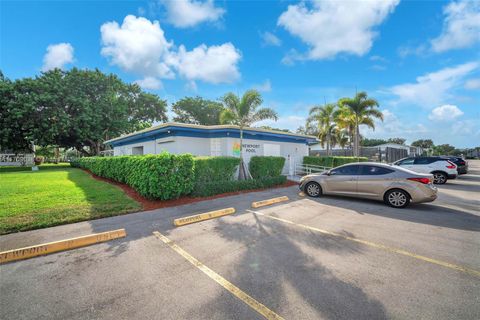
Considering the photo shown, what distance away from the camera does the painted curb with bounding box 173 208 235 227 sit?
541 cm

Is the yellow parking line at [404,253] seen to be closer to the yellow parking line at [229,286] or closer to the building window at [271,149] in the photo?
the yellow parking line at [229,286]

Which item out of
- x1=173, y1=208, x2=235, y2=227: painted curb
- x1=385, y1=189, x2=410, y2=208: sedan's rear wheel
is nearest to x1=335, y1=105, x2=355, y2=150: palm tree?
x1=385, y1=189, x2=410, y2=208: sedan's rear wheel

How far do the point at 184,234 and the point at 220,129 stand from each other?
876 centimetres

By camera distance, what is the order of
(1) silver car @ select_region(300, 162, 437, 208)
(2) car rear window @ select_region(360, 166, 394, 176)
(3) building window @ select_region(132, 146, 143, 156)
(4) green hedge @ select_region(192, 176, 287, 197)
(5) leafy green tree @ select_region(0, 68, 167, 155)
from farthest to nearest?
(5) leafy green tree @ select_region(0, 68, 167, 155) < (3) building window @ select_region(132, 146, 143, 156) < (4) green hedge @ select_region(192, 176, 287, 197) < (2) car rear window @ select_region(360, 166, 394, 176) < (1) silver car @ select_region(300, 162, 437, 208)

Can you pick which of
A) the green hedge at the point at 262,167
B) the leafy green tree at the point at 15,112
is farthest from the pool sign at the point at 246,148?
the leafy green tree at the point at 15,112

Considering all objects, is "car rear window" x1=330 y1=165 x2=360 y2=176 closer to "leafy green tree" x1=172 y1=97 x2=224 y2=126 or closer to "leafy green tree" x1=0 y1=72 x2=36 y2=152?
"leafy green tree" x1=0 y1=72 x2=36 y2=152

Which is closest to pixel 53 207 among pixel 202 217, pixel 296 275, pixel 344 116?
pixel 202 217

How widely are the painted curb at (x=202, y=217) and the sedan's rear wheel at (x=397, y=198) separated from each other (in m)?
5.21

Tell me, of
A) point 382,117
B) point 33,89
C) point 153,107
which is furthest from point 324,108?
point 33,89

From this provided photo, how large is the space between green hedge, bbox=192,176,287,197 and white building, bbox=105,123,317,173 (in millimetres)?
3111

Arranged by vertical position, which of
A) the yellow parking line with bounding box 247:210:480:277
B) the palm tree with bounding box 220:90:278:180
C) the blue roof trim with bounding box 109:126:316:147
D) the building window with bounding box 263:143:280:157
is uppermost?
the palm tree with bounding box 220:90:278:180

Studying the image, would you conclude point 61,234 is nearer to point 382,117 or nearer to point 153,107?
point 382,117

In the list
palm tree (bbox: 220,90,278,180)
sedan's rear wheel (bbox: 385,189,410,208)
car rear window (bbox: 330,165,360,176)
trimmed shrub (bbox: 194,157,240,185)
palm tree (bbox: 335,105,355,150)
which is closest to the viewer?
sedan's rear wheel (bbox: 385,189,410,208)

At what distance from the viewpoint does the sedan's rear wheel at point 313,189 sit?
839 cm
